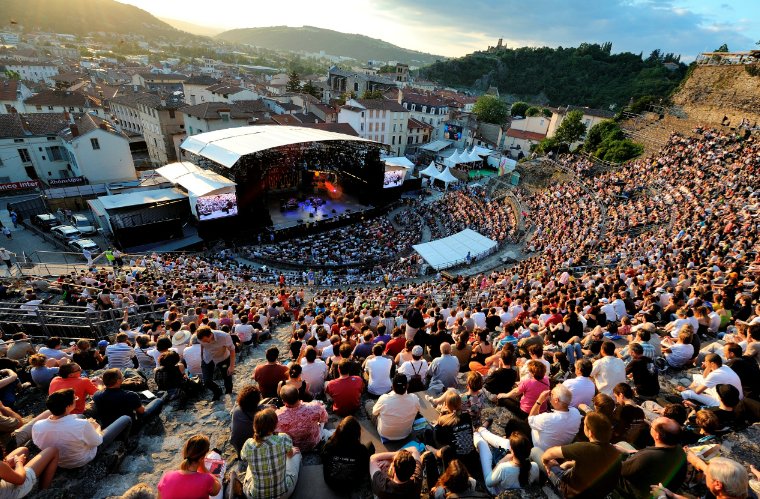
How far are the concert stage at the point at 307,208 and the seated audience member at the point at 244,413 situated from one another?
2257 centimetres

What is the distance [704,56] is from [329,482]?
40.9 metres

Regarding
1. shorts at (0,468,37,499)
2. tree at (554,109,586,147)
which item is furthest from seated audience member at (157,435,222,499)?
tree at (554,109,586,147)

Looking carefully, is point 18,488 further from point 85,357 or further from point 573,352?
point 573,352

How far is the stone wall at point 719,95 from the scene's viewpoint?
22.5 metres

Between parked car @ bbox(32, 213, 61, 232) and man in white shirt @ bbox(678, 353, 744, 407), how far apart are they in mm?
28527

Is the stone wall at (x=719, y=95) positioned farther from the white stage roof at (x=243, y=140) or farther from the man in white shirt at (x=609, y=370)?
the man in white shirt at (x=609, y=370)

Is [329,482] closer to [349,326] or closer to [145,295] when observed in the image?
[349,326]

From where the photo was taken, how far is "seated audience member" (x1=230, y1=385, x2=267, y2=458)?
3646mm

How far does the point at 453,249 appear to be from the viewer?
1953 cm

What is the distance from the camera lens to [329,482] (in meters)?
3.33

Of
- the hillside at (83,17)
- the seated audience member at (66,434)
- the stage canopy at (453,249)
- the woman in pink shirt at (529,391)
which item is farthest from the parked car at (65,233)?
the hillside at (83,17)

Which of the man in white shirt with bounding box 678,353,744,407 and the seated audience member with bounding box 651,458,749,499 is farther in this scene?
the man in white shirt with bounding box 678,353,744,407

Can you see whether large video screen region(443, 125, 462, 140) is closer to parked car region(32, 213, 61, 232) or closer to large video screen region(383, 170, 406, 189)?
large video screen region(383, 170, 406, 189)

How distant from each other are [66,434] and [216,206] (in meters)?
21.6
